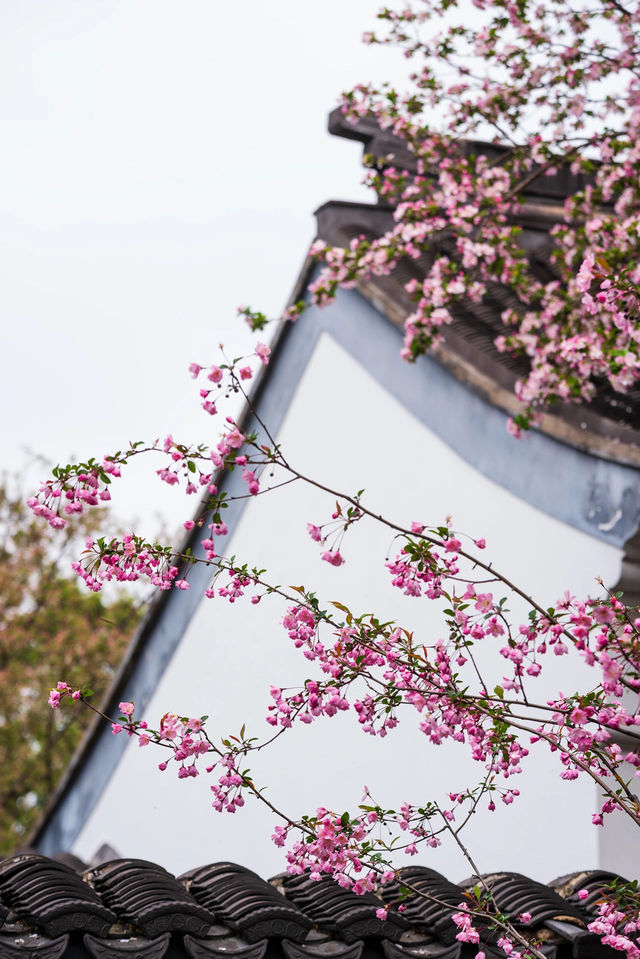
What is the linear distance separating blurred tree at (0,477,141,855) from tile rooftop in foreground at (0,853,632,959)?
437 inches

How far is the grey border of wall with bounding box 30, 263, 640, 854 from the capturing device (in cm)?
414

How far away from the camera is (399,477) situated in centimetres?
505

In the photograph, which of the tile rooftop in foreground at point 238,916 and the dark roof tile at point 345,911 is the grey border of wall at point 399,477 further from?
the dark roof tile at point 345,911

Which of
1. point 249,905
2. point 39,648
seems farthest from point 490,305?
point 39,648

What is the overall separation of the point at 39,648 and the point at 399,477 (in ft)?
32.9

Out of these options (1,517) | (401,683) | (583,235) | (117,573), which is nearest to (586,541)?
(583,235)

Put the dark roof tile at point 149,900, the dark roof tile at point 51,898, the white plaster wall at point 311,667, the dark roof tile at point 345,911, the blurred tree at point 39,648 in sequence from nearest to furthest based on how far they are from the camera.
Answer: the dark roof tile at point 51,898
the dark roof tile at point 149,900
the dark roof tile at point 345,911
the white plaster wall at point 311,667
the blurred tree at point 39,648

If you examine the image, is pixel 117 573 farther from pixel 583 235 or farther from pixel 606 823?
pixel 583 235

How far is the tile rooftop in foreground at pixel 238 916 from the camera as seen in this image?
2535mm

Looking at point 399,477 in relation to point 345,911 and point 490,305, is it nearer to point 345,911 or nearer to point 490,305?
point 490,305

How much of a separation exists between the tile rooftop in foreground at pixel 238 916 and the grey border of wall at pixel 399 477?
140 centimetres

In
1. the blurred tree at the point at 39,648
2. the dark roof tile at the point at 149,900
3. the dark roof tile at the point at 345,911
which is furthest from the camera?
the blurred tree at the point at 39,648

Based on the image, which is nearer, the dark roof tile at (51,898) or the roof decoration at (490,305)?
the dark roof tile at (51,898)

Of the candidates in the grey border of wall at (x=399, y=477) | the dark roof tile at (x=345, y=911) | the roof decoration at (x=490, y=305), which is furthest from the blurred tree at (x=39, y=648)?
the dark roof tile at (x=345, y=911)
